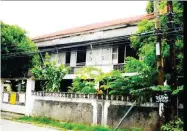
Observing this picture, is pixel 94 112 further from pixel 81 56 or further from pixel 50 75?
pixel 81 56

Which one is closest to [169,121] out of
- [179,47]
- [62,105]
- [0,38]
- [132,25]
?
[179,47]

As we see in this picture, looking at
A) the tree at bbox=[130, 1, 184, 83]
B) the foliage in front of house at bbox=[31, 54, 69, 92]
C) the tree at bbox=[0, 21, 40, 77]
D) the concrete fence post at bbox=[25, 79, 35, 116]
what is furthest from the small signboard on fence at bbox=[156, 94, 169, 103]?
the tree at bbox=[0, 21, 40, 77]

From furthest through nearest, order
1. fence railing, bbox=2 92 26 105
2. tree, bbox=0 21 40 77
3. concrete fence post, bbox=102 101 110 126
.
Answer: tree, bbox=0 21 40 77 < fence railing, bbox=2 92 26 105 < concrete fence post, bbox=102 101 110 126

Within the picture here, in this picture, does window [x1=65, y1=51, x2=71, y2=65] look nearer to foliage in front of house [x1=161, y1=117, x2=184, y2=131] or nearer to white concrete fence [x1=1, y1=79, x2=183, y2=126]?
white concrete fence [x1=1, y1=79, x2=183, y2=126]

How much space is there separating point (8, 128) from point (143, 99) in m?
6.55

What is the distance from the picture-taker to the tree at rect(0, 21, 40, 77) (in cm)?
1850

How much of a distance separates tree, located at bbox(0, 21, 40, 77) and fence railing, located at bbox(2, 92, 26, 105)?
1603 mm

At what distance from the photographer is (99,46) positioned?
64.8ft

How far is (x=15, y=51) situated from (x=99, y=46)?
238 inches

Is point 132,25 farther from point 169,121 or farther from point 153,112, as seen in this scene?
point 169,121

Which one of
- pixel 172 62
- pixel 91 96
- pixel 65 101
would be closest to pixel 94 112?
pixel 91 96

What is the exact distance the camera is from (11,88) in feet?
65.5

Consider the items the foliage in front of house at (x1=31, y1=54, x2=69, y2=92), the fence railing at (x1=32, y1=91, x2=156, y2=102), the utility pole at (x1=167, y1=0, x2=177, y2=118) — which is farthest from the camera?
→ the foliage in front of house at (x1=31, y1=54, x2=69, y2=92)

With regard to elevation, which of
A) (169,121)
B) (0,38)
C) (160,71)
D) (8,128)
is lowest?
(8,128)
